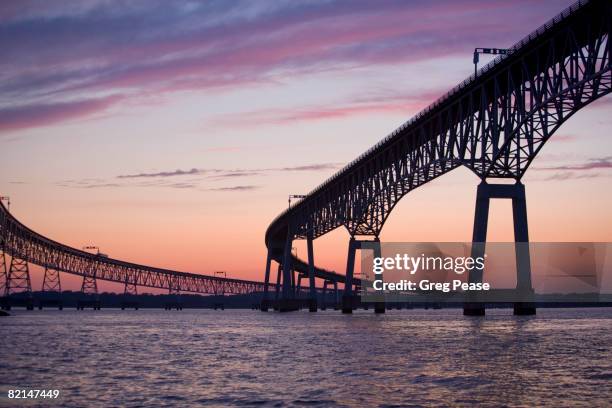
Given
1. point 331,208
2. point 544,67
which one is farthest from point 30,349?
point 331,208

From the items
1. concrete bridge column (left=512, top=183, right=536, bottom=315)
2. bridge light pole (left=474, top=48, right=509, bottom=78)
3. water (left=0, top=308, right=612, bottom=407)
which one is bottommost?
water (left=0, top=308, right=612, bottom=407)

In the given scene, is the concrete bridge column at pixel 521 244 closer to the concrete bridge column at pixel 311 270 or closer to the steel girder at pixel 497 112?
the steel girder at pixel 497 112

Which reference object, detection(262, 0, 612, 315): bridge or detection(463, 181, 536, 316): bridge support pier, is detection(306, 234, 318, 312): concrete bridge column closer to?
detection(262, 0, 612, 315): bridge

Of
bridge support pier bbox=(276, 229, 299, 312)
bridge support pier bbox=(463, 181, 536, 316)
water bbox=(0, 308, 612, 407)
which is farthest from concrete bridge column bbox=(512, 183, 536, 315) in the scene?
bridge support pier bbox=(276, 229, 299, 312)

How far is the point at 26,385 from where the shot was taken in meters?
33.0

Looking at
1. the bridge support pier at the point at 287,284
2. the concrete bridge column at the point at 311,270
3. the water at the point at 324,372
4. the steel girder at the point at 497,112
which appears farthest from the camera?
the bridge support pier at the point at 287,284

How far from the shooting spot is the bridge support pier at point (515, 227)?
73875 mm

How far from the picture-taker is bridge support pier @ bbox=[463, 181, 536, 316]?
242ft

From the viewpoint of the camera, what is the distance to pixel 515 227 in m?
74.8

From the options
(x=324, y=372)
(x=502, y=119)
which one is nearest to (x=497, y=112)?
(x=502, y=119)

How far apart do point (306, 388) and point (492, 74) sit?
49432 mm

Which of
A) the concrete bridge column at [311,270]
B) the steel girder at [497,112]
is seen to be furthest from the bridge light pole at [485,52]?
the concrete bridge column at [311,270]

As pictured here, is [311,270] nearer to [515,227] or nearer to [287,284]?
[287,284]

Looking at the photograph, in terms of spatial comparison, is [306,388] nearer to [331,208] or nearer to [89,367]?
[89,367]
